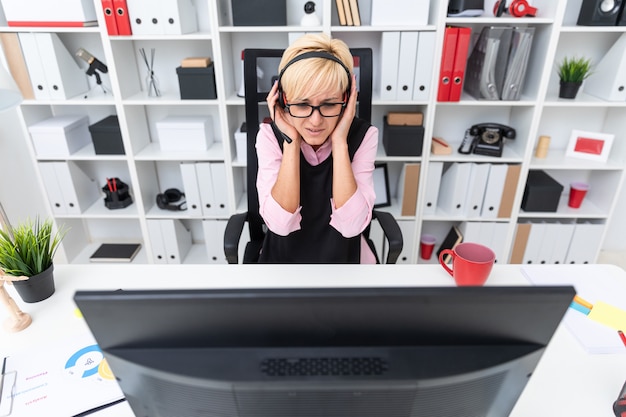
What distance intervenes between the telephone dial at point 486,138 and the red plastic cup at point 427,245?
0.60m

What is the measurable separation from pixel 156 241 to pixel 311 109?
1.73m

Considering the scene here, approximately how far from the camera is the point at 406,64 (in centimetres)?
209

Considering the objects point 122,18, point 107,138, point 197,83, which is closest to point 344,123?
point 197,83

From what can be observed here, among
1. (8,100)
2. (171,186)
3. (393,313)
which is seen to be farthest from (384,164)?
(393,313)

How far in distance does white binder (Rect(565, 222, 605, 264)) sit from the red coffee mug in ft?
5.65

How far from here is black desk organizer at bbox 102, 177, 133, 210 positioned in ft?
8.28

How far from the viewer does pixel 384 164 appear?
2527mm

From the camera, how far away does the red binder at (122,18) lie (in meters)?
1.99

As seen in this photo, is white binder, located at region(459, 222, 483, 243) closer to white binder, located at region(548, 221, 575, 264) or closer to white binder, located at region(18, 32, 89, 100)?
white binder, located at region(548, 221, 575, 264)

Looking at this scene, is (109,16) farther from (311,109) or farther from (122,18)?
(311,109)

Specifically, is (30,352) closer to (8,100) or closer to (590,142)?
(8,100)

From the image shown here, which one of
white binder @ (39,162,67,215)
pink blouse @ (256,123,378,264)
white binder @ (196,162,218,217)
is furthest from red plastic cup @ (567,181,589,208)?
white binder @ (39,162,67,215)

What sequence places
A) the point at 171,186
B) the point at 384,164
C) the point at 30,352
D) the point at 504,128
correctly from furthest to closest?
the point at 171,186
the point at 384,164
the point at 504,128
the point at 30,352

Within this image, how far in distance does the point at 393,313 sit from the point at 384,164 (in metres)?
2.10
